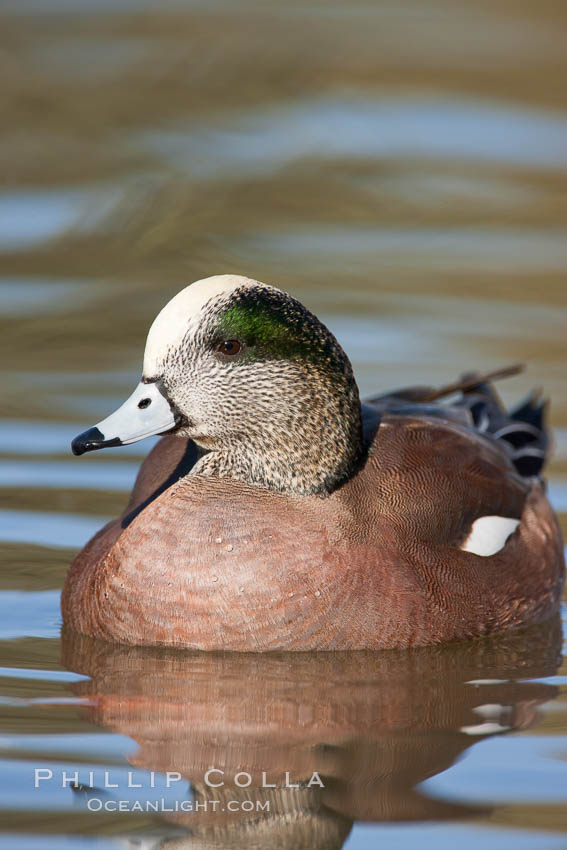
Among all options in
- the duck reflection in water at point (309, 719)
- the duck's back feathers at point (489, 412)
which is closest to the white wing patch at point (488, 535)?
the duck reflection in water at point (309, 719)

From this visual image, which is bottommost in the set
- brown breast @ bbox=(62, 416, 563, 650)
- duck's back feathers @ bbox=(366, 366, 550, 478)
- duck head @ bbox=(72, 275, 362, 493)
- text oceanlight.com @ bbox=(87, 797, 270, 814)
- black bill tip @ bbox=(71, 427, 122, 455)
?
text oceanlight.com @ bbox=(87, 797, 270, 814)

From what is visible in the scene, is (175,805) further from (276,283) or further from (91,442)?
Result: (276,283)

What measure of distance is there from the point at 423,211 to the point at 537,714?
289 inches

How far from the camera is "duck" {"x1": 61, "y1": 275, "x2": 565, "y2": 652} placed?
19.2 feet

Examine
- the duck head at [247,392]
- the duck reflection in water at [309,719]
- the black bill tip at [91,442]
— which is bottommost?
the duck reflection in water at [309,719]

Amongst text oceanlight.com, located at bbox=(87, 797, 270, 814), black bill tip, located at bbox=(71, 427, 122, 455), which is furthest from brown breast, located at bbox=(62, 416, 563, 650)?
text oceanlight.com, located at bbox=(87, 797, 270, 814)

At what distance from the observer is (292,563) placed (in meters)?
5.90

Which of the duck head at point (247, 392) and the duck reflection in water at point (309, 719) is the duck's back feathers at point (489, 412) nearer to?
the duck head at point (247, 392)

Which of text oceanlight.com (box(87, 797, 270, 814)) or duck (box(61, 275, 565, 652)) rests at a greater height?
duck (box(61, 275, 565, 652))

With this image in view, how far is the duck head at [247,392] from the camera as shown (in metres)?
5.91

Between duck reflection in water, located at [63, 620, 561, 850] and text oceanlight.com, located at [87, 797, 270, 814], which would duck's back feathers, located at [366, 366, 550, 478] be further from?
text oceanlight.com, located at [87, 797, 270, 814]

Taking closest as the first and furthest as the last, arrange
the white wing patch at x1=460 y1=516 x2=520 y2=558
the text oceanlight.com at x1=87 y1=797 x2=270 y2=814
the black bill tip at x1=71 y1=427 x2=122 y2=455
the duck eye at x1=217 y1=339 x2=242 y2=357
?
the text oceanlight.com at x1=87 y1=797 x2=270 y2=814
the black bill tip at x1=71 y1=427 x2=122 y2=455
the duck eye at x1=217 y1=339 x2=242 y2=357
the white wing patch at x1=460 y1=516 x2=520 y2=558

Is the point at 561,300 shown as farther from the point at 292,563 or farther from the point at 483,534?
the point at 292,563

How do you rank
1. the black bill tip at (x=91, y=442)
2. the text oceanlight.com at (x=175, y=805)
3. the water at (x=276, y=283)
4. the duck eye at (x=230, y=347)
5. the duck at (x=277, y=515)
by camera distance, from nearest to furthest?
the text oceanlight.com at (x=175, y=805), the water at (x=276, y=283), the black bill tip at (x=91, y=442), the duck at (x=277, y=515), the duck eye at (x=230, y=347)
